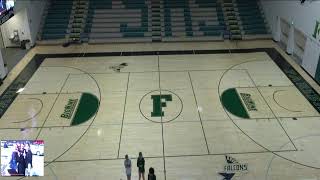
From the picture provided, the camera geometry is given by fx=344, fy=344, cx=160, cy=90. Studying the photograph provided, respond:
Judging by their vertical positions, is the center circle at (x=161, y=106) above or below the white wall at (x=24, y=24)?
below

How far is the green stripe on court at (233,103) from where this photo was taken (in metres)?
16.0

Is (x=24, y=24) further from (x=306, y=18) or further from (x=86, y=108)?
(x=306, y=18)

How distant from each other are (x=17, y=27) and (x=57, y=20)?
11.6 feet

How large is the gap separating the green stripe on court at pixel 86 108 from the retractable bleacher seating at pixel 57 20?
10031 mm

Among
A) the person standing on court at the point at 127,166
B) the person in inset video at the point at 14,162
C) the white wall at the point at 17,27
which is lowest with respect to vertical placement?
the person standing on court at the point at 127,166

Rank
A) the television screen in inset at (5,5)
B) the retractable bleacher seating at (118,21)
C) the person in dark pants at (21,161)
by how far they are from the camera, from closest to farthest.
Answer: the person in dark pants at (21,161)
the television screen in inset at (5,5)
the retractable bleacher seating at (118,21)

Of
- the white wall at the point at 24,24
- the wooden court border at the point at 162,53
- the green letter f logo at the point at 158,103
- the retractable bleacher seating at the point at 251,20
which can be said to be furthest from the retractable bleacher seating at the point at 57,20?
the retractable bleacher seating at the point at 251,20

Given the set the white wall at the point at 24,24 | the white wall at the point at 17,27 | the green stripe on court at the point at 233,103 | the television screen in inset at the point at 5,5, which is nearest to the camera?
the green stripe on court at the point at 233,103

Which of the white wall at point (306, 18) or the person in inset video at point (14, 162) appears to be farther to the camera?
the white wall at point (306, 18)

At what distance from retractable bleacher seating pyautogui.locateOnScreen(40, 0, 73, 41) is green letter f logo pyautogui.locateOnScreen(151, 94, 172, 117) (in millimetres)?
11841

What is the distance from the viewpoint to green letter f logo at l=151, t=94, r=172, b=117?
53.1 ft

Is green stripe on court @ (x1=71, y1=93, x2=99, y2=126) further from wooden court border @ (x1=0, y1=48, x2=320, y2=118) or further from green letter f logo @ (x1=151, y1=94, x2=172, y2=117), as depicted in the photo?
wooden court border @ (x1=0, y1=48, x2=320, y2=118)

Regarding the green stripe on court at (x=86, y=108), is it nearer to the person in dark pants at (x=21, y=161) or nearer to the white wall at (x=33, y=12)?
the person in dark pants at (x=21, y=161)

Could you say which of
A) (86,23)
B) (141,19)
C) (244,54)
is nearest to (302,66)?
(244,54)
